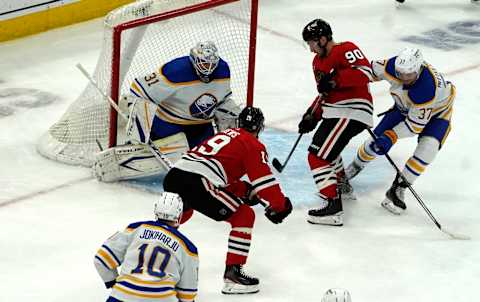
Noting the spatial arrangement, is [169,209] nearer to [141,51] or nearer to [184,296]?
[184,296]

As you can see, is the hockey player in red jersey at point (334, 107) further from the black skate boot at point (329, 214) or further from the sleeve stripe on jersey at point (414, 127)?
the sleeve stripe on jersey at point (414, 127)

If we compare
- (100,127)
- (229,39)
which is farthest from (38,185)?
(229,39)

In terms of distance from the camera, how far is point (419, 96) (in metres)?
5.66

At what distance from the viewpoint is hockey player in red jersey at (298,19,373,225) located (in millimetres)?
5703

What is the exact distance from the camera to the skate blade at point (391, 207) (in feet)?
19.3

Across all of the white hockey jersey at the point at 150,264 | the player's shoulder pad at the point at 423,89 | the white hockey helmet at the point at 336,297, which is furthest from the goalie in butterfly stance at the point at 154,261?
the player's shoulder pad at the point at 423,89

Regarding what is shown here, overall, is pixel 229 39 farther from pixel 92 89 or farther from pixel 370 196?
pixel 370 196

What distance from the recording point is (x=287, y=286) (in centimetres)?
Result: 516

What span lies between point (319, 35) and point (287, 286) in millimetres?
1215

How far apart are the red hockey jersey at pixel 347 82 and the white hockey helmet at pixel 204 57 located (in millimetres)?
481

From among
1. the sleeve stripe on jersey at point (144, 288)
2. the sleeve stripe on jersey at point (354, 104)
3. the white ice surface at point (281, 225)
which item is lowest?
the white ice surface at point (281, 225)

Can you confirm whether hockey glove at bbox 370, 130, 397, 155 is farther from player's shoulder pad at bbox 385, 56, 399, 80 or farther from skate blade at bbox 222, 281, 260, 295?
skate blade at bbox 222, 281, 260, 295

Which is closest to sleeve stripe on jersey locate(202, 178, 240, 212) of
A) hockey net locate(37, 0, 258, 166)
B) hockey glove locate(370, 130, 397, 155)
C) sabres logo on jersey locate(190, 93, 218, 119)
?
sabres logo on jersey locate(190, 93, 218, 119)

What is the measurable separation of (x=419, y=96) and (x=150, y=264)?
194 cm
